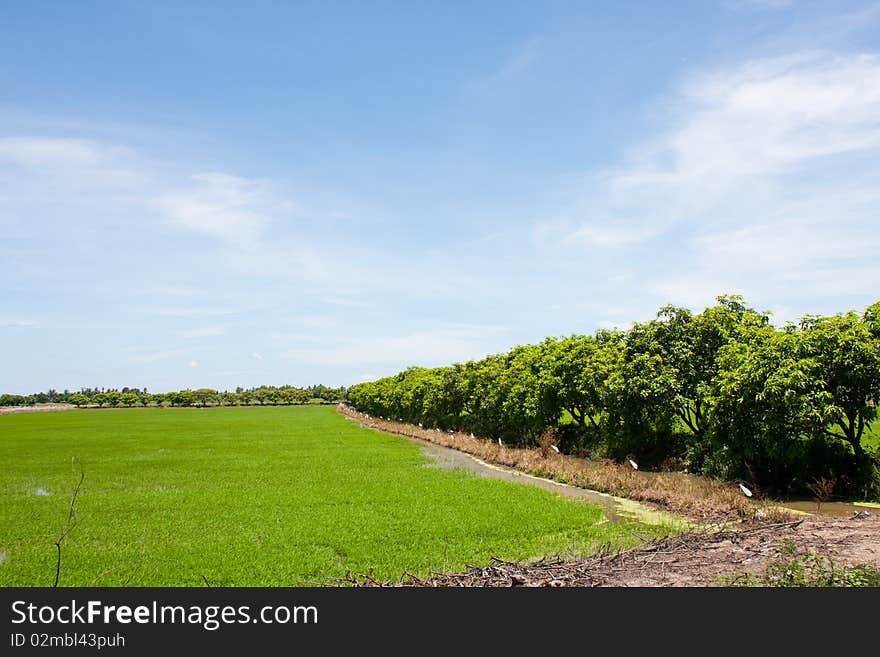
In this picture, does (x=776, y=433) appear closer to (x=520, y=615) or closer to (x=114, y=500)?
(x=520, y=615)

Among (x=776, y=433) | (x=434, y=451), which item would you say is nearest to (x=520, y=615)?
(x=776, y=433)

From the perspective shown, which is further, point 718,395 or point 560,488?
point 560,488

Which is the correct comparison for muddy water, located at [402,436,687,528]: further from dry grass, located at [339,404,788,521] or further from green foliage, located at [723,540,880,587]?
green foliage, located at [723,540,880,587]

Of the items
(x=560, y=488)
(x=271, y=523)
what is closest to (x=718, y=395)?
(x=560, y=488)

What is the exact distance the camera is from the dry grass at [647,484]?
13633 mm

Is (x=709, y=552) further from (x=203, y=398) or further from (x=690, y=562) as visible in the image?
(x=203, y=398)

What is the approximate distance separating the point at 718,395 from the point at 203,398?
144 meters

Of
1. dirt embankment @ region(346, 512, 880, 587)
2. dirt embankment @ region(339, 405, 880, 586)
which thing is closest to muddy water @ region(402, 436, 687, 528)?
dirt embankment @ region(339, 405, 880, 586)

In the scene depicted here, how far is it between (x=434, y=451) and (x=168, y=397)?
421ft

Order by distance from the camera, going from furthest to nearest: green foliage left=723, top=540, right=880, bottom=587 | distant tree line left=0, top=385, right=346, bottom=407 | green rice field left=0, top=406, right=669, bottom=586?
1. distant tree line left=0, top=385, right=346, bottom=407
2. green rice field left=0, top=406, right=669, bottom=586
3. green foliage left=723, top=540, right=880, bottom=587

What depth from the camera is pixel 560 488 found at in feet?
63.8

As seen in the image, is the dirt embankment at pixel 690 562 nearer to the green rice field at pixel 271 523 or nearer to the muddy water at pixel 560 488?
the green rice field at pixel 271 523

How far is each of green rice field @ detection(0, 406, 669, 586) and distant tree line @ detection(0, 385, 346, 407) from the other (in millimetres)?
120471

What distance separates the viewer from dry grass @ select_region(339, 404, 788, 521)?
537 inches
